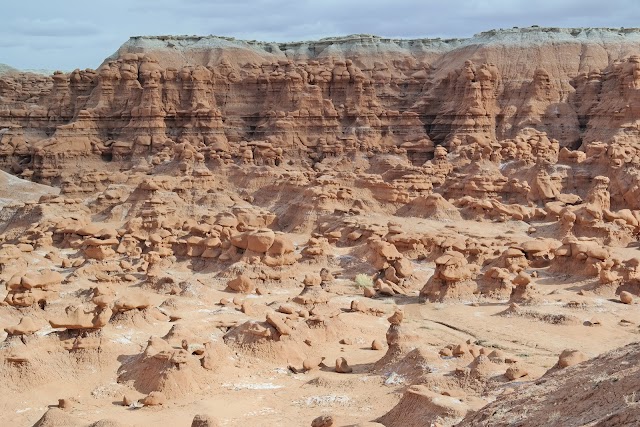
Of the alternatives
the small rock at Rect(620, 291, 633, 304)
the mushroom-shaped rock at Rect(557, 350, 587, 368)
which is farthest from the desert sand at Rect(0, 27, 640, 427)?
the small rock at Rect(620, 291, 633, 304)

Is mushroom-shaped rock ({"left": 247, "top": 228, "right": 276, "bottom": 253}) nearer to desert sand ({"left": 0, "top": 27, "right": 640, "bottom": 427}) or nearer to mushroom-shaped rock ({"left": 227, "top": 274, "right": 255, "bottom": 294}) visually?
desert sand ({"left": 0, "top": 27, "right": 640, "bottom": 427})

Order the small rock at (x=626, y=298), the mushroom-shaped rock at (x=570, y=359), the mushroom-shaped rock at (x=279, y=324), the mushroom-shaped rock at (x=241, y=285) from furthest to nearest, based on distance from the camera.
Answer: the mushroom-shaped rock at (x=241, y=285) → the small rock at (x=626, y=298) → the mushroom-shaped rock at (x=279, y=324) → the mushroom-shaped rock at (x=570, y=359)

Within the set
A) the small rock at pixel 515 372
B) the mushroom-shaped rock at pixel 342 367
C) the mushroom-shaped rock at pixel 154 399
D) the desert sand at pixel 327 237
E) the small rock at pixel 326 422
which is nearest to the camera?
the small rock at pixel 326 422

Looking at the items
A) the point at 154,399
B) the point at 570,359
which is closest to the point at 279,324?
the point at 154,399

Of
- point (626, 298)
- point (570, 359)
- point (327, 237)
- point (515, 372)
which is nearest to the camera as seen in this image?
point (570, 359)

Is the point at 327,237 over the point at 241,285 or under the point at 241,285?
over

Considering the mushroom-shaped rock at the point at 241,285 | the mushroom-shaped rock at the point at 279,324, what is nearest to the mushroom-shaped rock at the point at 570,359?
the mushroom-shaped rock at the point at 279,324

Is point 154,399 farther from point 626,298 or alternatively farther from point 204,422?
point 626,298

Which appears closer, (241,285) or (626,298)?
(626,298)

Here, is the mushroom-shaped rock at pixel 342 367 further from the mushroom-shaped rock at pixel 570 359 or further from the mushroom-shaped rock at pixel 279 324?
the mushroom-shaped rock at pixel 570 359
